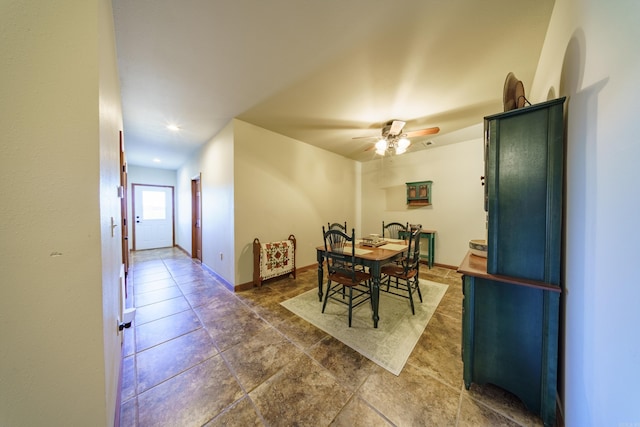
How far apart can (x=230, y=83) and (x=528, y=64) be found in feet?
9.73

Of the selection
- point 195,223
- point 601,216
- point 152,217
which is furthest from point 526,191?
point 152,217

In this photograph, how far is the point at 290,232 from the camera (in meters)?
3.75

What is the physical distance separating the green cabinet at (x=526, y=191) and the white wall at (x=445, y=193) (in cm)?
281

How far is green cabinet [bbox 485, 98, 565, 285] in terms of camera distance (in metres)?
1.10

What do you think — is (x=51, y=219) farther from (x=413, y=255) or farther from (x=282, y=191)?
(x=282, y=191)

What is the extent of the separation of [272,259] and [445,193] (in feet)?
12.1

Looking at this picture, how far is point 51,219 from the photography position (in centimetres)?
65

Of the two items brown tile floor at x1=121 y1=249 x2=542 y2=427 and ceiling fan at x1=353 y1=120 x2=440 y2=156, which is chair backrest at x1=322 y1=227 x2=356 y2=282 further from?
ceiling fan at x1=353 y1=120 x2=440 y2=156

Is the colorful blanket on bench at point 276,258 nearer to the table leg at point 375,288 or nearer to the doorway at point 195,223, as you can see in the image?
the table leg at point 375,288

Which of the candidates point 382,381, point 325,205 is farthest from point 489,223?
point 325,205

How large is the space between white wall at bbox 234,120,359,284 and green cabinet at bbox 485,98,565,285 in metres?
2.90

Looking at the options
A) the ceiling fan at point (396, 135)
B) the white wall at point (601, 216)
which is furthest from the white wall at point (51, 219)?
the ceiling fan at point (396, 135)

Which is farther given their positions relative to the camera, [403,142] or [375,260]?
[403,142]

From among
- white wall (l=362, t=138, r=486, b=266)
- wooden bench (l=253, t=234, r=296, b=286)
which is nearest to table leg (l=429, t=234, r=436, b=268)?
white wall (l=362, t=138, r=486, b=266)
